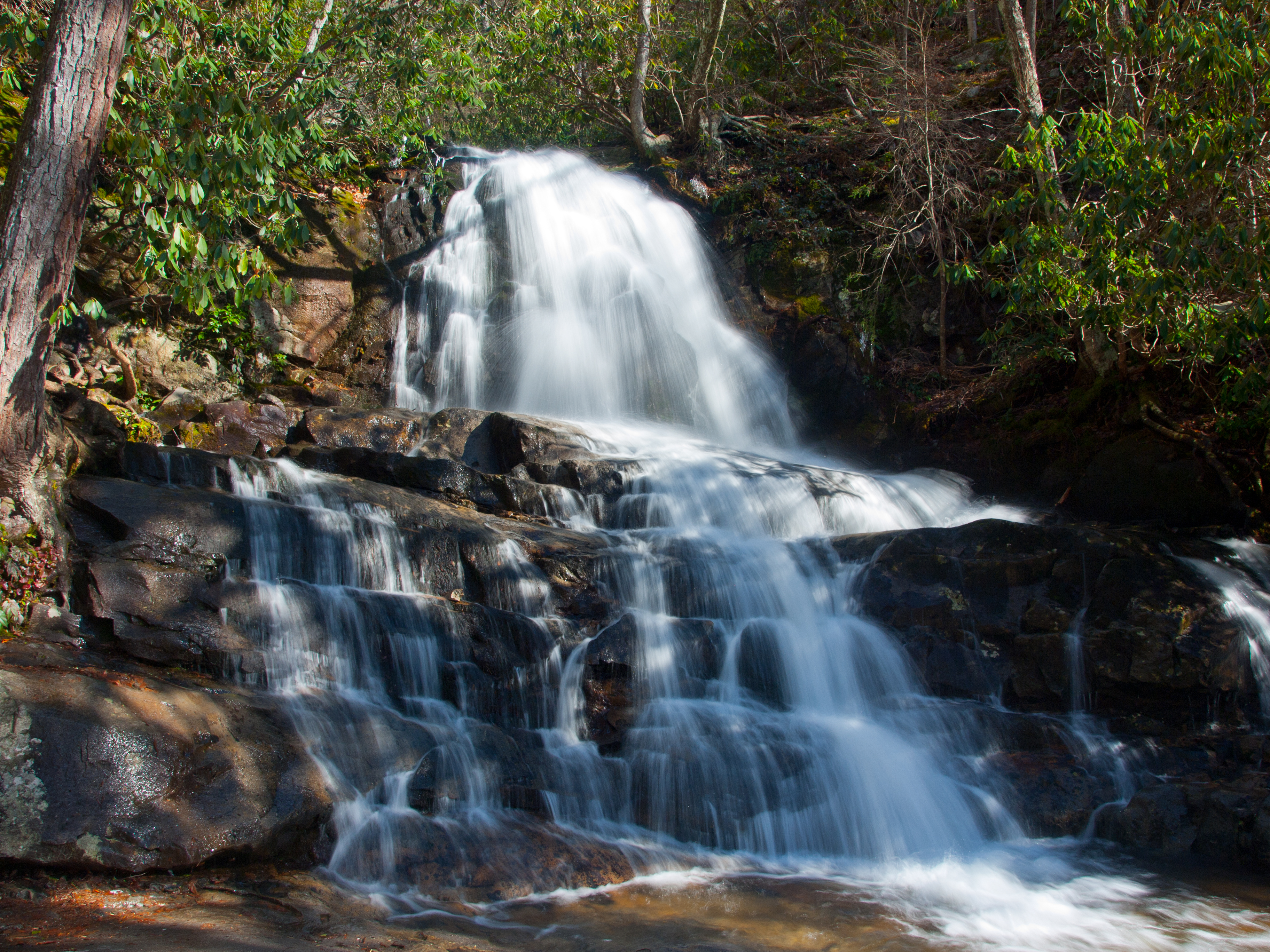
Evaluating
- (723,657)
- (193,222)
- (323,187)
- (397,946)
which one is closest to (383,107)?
(323,187)

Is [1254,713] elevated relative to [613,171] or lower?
lower

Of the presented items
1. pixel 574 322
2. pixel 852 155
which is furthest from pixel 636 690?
pixel 852 155

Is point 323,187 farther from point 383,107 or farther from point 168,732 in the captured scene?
point 168,732

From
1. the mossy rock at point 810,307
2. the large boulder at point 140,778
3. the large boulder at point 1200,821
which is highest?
the mossy rock at point 810,307

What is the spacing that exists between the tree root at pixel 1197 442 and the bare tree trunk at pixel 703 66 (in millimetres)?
12021

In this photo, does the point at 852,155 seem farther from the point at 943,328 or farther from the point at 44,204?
the point at 44,204

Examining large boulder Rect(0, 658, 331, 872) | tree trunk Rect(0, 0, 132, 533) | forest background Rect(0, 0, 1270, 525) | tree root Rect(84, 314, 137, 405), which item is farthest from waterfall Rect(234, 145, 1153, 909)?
tree root Rect(84, 314, 137, 405)

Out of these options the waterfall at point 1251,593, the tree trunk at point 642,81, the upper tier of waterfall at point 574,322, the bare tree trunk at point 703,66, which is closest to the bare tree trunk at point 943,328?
the upper tier of waterfall at point 574,322

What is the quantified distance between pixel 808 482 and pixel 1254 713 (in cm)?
481

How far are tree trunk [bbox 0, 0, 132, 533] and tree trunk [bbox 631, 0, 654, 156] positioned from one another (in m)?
12.9

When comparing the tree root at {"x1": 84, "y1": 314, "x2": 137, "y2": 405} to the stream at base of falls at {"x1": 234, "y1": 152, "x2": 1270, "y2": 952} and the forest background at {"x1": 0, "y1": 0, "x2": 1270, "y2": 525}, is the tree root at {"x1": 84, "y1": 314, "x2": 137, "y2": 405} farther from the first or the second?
the stream at base of falls at {"x1": 234, "y1": 152, "x2": 1270, "y2": 952}

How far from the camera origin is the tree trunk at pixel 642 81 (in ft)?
52.9

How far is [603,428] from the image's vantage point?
1150 cm

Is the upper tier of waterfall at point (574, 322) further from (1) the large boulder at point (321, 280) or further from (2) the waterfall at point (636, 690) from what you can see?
(2) the waterfall at point (636, 690)
